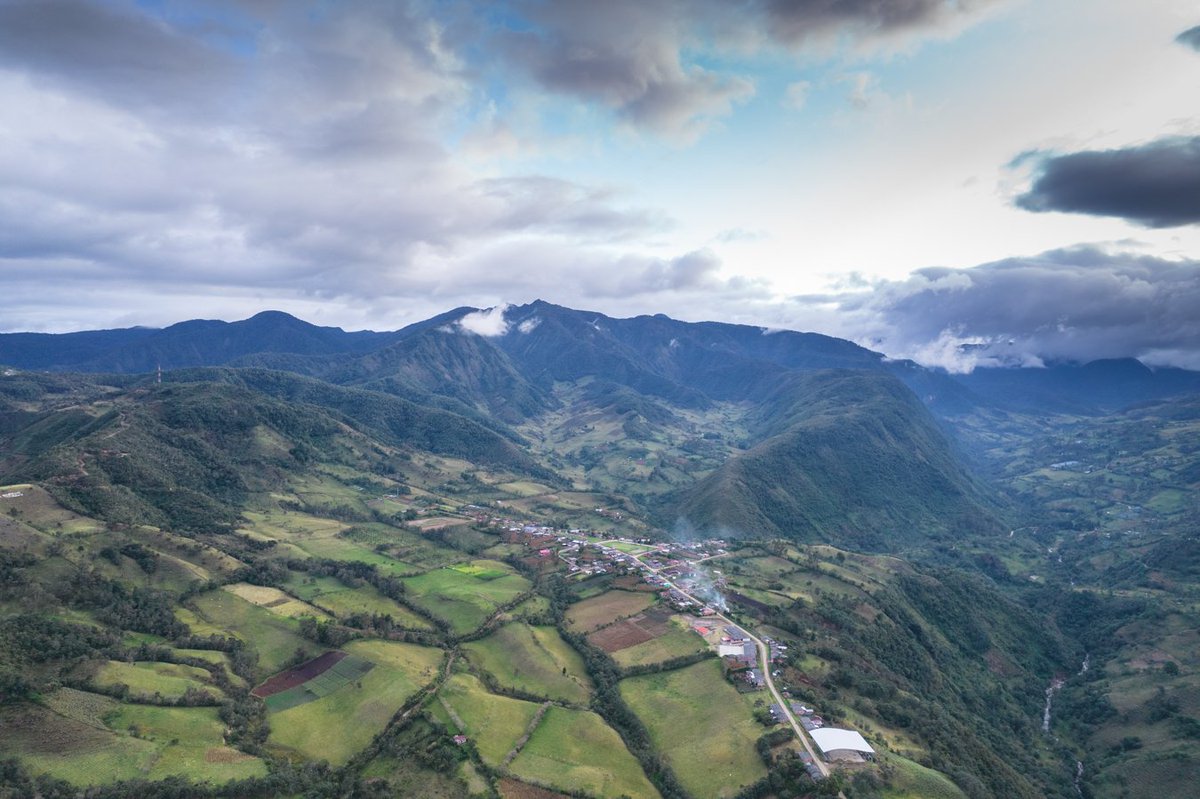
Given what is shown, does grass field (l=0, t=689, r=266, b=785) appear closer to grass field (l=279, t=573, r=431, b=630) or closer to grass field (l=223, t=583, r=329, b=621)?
grass field (l=223, t=583, r=329, b=621)

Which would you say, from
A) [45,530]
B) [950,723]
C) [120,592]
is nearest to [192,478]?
[45,530]

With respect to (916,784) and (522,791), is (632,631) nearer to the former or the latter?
(522,791)

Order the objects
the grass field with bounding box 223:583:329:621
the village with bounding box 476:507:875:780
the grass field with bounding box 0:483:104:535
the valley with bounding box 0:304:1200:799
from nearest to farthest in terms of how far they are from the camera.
Result: the valley with bounding box 0:304:1200:799 < the village with bounding box 476:507:875:780 < the grass field with bounding box 223:583:329:621 < the grass field with bounding box 0:483:104:535

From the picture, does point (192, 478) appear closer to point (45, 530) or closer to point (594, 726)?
point (45, 530)

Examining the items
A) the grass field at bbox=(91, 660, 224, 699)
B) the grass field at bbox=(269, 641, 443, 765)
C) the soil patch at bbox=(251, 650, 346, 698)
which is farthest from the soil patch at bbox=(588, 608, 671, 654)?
the grass field at bbox=(91, 660, 224, 699)

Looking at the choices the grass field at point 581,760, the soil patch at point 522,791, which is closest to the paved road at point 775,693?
the grass field at point 581,760

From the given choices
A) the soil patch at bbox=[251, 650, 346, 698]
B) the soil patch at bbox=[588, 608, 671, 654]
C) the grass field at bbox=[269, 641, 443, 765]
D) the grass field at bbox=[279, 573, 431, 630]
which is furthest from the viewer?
the grass field at bbox=[279, 573, 431, 630]
